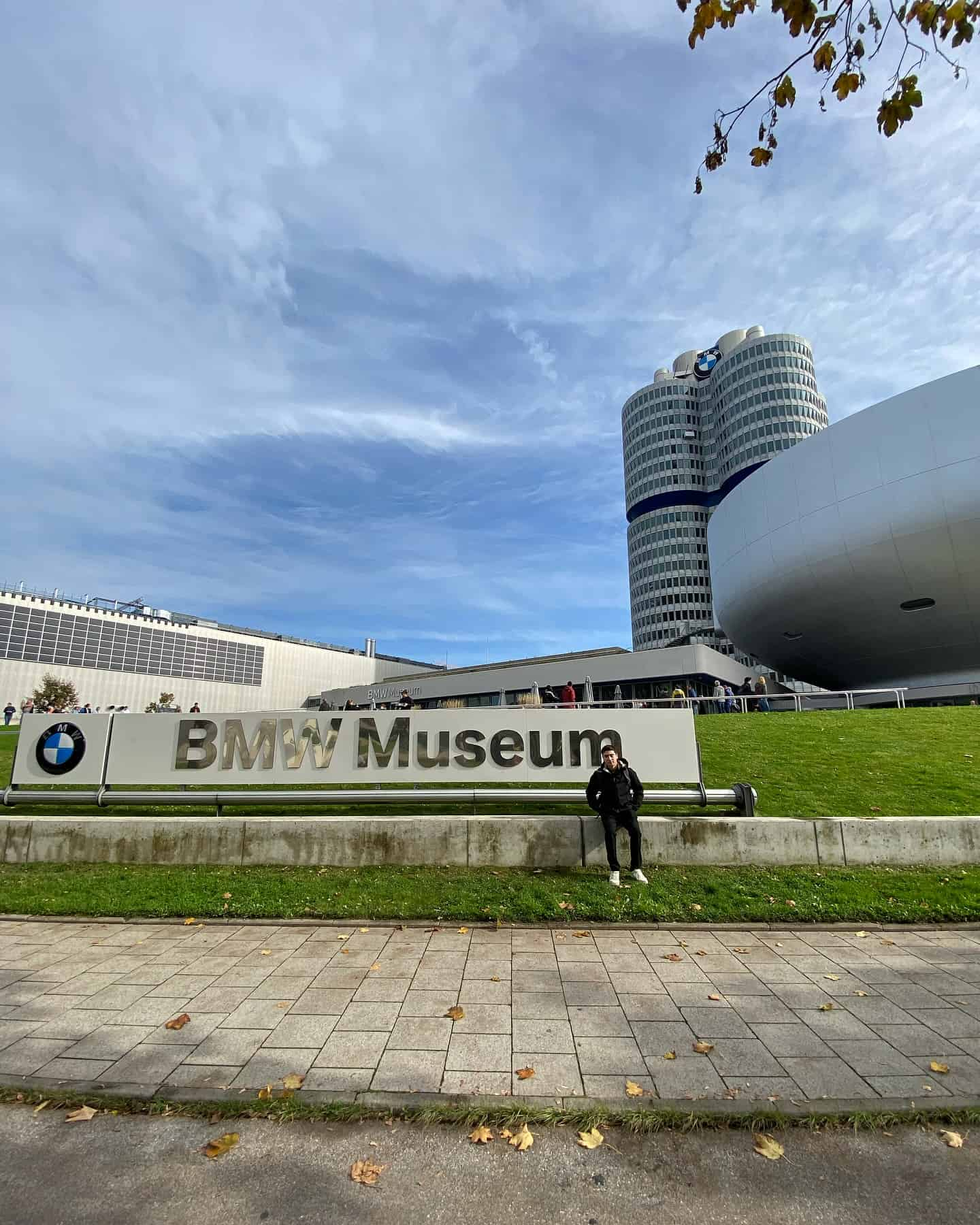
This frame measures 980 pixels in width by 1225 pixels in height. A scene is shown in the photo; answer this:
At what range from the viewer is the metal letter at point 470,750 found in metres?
8.71

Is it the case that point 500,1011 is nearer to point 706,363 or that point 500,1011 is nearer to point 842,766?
point 842,766

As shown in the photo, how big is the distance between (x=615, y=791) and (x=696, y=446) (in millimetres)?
132627

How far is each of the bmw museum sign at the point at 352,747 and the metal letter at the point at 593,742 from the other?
0.01 metres

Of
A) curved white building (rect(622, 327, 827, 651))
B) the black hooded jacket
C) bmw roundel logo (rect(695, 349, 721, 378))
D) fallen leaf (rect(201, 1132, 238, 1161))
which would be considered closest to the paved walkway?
fallen leaf (rect(201, 1132, 238, 1161))

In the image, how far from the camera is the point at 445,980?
15.4 ft

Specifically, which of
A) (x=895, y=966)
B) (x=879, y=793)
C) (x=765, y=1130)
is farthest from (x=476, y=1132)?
(x=879, y=793)

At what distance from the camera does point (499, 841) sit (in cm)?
738

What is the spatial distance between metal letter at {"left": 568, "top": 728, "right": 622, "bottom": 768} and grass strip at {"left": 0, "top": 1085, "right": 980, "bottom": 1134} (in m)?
5.43

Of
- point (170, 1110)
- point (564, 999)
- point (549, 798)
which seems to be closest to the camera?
point (170, 1110)

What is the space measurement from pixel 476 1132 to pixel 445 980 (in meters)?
1.83

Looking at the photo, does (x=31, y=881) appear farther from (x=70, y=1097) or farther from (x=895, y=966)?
(x=895, y=966)

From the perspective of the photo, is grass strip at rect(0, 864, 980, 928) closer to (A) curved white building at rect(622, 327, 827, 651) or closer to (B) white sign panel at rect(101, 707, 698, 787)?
(B) white sign panel at rect(101, 707, 698, 787)

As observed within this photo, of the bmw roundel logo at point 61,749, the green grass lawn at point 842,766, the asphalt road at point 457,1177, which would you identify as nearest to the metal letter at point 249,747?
the green grass lawn at point 842,766

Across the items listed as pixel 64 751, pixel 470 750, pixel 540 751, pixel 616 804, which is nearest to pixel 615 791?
pixel 616 804
